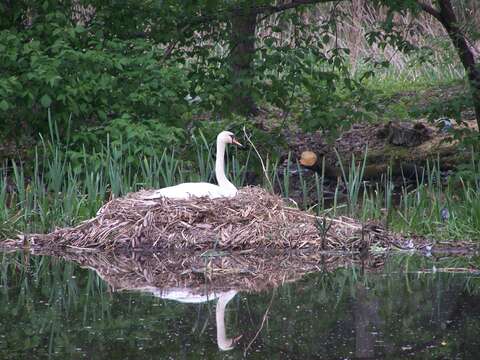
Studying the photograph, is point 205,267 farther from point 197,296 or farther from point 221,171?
point 221,171

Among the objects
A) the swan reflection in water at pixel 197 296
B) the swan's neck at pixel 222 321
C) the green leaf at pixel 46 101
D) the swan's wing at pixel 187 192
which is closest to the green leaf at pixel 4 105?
the green leaf at pixel 46 101

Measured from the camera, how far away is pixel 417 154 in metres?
15.2

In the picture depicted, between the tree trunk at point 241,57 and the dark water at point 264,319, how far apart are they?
4.91 meters

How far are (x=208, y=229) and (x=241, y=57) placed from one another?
13.6ft

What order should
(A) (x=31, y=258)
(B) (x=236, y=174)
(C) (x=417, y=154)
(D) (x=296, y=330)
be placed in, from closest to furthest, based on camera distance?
(D) (x=296, y=330)
(A) (x=31, y=258)
(B) (x=236, y=174)
(C) (x=417, y=154)

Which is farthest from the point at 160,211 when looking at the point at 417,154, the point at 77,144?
the point at 417,154

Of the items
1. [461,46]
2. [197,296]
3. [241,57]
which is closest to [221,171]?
[241,57]

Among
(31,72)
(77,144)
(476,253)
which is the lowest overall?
(476,253)

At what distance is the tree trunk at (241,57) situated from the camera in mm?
12664

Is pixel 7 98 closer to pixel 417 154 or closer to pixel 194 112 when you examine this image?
pixel 194 112

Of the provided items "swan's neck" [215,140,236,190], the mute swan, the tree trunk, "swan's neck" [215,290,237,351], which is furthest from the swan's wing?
the tree trunk

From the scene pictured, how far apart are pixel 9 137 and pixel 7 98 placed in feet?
5.74

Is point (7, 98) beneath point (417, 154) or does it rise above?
above

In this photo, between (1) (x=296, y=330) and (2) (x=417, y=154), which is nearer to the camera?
(1) (x=296, y=330)
